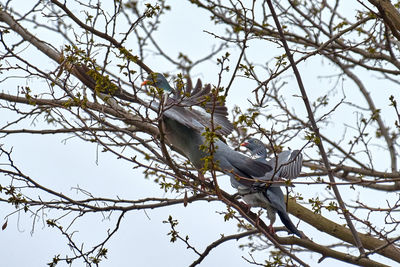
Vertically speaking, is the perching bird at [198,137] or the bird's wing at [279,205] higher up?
the perching bird at [198,137]

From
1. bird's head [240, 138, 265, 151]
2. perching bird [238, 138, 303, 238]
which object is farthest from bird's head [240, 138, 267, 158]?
perching bird [238, 138, 303, 238]

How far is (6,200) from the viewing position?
4.18m

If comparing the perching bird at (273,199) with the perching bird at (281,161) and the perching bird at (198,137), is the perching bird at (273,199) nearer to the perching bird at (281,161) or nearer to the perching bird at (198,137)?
the perching bird at (281,161)

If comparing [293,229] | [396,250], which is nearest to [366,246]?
[396,250]

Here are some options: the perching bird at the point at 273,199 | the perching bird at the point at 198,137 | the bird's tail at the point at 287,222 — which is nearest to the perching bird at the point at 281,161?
the perching bird at the point at 273,199

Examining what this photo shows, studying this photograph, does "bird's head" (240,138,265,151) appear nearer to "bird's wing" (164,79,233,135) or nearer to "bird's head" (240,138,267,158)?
"bird's head" (240,138,267,158)

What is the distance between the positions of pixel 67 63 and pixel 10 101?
109 cm

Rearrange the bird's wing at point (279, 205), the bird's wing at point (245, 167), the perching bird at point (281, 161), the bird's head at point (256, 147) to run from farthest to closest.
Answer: the bird's head at point (256, 147) → the bird's wing at point (279, 205) → the bird's wing at point (245, 167) → the perching bird at point (281, 161)

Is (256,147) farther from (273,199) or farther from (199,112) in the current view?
(273,199)

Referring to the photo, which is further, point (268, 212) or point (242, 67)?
point (268, 212)

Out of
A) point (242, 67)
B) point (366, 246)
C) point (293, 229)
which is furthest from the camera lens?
point (366, 246)

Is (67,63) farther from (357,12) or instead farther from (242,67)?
(357,12)

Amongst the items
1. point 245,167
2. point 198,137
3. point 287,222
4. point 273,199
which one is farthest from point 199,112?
point 287,222

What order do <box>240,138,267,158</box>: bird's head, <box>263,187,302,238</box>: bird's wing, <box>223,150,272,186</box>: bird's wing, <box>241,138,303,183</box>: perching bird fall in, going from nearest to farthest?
<box>241,138,303,183</box>: perching bird
<box>223,150,272,186</box>: bird's wing
<box>263,187,302,238</box>: bird's wing
<box>240,138,267,158</box>: bird's head
